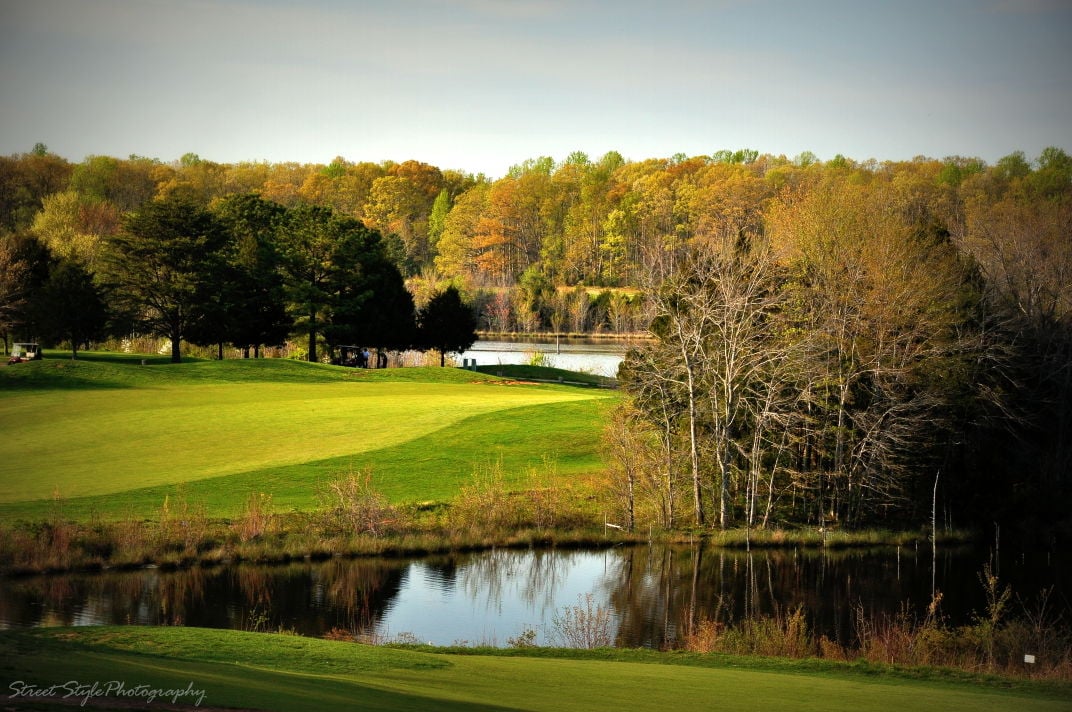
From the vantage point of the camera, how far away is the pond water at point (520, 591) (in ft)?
72.2

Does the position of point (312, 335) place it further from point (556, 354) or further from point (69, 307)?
point (556, 354)

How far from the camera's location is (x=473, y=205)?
137 metres

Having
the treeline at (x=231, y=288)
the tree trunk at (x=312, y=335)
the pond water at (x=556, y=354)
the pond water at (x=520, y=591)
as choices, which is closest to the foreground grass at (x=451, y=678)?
the pond water at (x=520, y=591)

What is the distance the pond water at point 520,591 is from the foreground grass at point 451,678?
15.8ft

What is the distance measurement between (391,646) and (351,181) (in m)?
139

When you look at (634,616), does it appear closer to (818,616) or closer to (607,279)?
(818,616)

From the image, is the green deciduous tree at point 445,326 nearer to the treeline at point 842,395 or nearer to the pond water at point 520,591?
the treeline at point 842,395

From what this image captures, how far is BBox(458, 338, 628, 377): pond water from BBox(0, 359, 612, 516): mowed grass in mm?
22366

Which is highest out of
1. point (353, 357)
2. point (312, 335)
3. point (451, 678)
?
point (312, 335)

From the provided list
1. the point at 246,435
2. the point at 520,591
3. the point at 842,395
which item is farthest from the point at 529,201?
the point at 520,591

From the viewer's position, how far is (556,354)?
8519 centimetres

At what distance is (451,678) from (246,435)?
25.8 metres

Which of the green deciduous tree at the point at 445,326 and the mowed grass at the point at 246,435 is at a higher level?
the green deciduous tree at the point at 445,326

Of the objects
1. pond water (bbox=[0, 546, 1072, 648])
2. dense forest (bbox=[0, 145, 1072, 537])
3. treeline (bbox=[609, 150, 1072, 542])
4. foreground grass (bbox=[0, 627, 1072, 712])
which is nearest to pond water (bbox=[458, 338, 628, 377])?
dense forest (bbox=[0, 145, 1072, 537])
